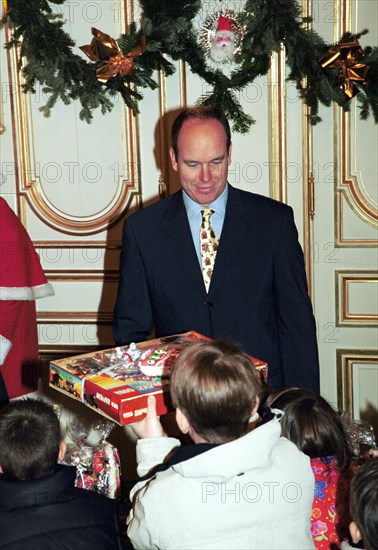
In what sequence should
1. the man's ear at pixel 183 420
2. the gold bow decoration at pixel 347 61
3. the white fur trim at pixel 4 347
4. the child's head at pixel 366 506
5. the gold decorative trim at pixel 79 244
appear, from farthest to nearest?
1. the gold decorative trim at pixel 79 244
2. the gold bow decoration at pixel 347 61
3. the white fur trim at pixel 4 347
4. the man's ear at pixel 183 420
5. the child's head at pixel 366 506

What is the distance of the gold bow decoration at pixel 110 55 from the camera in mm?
3557

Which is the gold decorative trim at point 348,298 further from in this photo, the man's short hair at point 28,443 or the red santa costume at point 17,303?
the man's short hair at point 28,443

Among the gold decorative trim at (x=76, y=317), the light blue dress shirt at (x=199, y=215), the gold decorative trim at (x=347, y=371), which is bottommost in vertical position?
the gold decorative trim at (x=347, y=371)

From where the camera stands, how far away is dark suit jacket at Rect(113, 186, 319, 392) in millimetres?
2500

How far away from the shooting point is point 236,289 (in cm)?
251

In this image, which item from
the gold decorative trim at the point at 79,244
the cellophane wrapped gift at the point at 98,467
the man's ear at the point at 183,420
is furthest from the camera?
the gold decorative trim at the point at 79,244

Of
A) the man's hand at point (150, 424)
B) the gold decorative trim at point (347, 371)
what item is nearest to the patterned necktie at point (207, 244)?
the man's hand at point (150, 424)

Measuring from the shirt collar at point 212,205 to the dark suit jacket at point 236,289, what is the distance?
21 mm

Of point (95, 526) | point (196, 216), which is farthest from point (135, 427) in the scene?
point (196, 216)

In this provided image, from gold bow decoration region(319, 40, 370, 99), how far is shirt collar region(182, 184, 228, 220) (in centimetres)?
128

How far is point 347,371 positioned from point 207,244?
1.66 m

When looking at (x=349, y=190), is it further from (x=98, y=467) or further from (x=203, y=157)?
(x=98, y=467)

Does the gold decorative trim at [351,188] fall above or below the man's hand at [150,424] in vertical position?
above

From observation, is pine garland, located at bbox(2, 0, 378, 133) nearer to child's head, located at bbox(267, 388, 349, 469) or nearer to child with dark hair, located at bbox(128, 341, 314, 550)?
child's head, located at bbox(267, 388, 349, 469)
